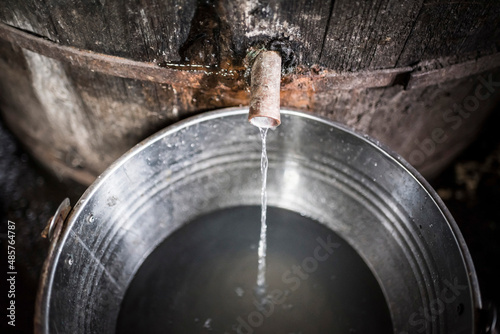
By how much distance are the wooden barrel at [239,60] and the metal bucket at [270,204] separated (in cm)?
21

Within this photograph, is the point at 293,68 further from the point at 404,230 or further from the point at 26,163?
the point at 26,163

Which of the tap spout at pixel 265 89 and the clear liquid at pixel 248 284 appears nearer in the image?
the tap spout at pixel 265 89

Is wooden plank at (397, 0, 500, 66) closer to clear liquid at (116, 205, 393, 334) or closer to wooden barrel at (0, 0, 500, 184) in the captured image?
wooden barrel at (0, 0, 500, 184)

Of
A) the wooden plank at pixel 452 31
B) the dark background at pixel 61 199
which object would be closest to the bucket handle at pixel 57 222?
the dark background at pixel 61 199

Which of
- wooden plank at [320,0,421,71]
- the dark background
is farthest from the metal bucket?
the dark background

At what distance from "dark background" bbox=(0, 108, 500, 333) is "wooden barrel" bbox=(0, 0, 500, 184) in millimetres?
766

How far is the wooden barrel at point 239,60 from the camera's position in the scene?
143 cm

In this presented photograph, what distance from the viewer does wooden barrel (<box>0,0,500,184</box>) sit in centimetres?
143

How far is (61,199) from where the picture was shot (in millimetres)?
2590

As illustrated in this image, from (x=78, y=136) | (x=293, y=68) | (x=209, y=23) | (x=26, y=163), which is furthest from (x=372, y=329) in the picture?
(x=26, y=163)

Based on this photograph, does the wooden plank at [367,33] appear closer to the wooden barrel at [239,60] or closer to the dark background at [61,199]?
the wooden barrel at [239,60]

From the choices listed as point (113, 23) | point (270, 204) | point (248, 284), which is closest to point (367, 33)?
point (113, 23)

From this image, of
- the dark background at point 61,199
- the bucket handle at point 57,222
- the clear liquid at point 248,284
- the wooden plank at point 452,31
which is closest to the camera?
the bucket handle at point 57,222

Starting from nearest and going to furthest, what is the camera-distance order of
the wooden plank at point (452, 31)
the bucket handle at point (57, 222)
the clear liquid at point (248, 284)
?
the bucket handle at point (57, 222), the wooden plank at point (452, 31), the clear liquid at point (248, 284)
